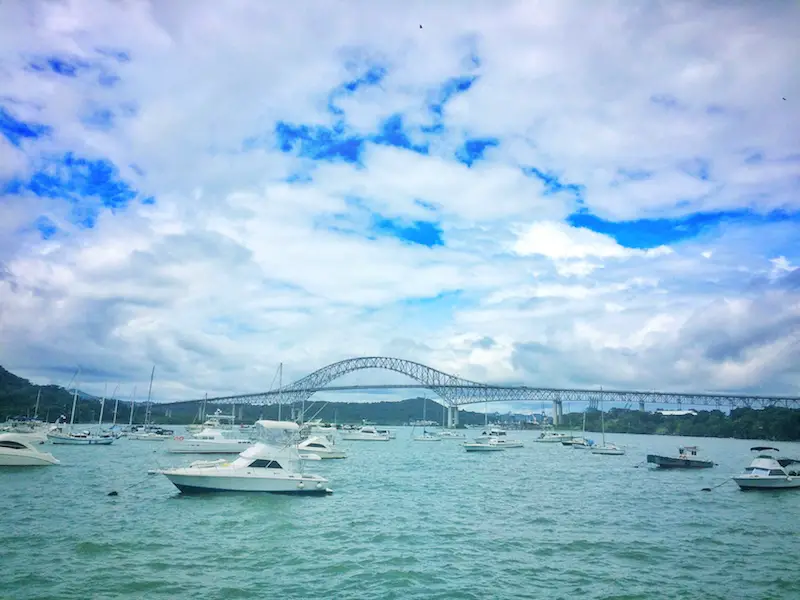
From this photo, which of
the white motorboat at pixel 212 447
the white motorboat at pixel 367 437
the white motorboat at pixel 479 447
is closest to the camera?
the white motorboat at pixel 212 447

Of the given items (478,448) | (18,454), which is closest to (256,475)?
(18,454)

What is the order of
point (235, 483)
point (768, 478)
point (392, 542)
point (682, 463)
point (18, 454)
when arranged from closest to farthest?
point (392, 542)
point (235, 483)
point (768, 478)
point (18, 454)
point (682, 463)

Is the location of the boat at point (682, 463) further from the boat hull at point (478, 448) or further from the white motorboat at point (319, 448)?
the white motorboat at point (319, 448)

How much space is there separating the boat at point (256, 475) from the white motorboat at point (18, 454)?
51.6 ft

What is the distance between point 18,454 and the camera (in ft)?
125

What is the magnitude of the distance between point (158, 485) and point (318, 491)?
33.2ft

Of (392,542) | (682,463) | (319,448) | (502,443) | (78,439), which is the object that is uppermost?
(502,443)

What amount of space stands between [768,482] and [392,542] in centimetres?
2815

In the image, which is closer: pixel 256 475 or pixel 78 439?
pixel 256 475

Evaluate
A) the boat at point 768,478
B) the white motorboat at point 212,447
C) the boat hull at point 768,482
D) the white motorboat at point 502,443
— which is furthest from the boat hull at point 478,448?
the boat hull at point 768,482

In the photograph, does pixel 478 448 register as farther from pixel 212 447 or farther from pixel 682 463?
pixel 212 447

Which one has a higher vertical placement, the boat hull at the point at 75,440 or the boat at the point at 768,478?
the boat at the point at 768,478

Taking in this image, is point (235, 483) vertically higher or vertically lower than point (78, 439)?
higher

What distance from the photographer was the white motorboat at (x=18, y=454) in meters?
37.8
